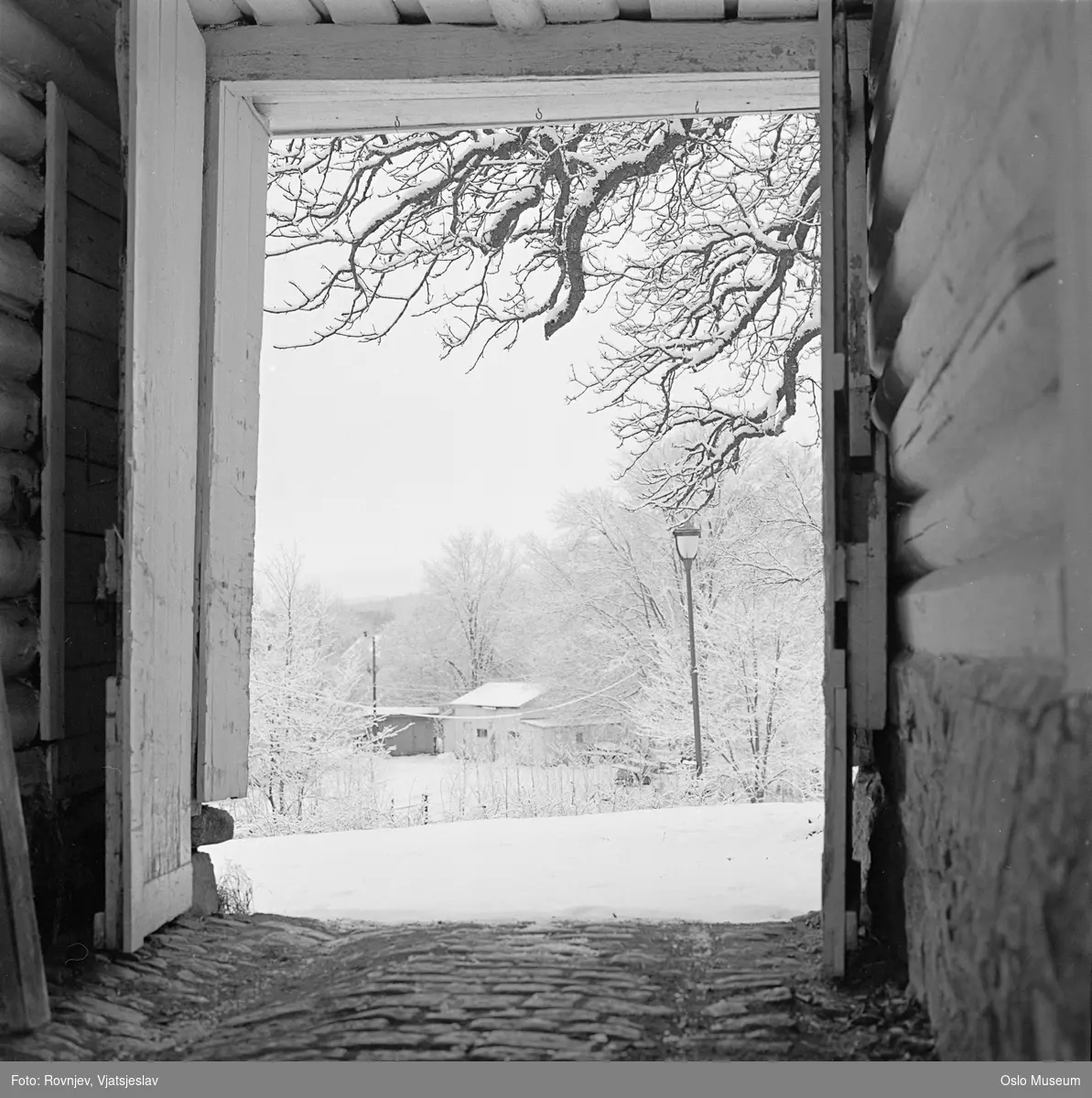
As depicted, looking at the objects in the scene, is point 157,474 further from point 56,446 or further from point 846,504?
point 846,504

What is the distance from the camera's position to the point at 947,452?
1.80 metres

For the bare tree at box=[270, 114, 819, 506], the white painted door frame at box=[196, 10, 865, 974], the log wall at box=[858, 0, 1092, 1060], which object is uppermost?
the bare tree at box=[270, 114, 819, 506]

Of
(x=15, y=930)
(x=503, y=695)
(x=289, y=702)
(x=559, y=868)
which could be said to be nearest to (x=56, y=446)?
(x=15, y=930)

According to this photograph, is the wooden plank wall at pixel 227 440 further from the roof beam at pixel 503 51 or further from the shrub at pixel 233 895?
the shrub at pixel 233 895

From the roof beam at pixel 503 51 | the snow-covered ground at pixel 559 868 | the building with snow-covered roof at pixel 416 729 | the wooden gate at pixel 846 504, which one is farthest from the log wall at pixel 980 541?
the building with snow-covered roof at pixel 416 729

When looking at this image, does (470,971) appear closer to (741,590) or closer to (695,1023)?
(695,1023)

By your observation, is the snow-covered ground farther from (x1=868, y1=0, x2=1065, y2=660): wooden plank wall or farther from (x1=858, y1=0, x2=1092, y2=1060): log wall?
(x1=868, y1=0, x2=1065, y2=660): wooden plank wall

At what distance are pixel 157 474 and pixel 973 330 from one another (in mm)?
2267

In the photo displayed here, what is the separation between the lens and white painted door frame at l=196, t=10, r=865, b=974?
124 inches

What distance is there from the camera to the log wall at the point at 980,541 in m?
1.21

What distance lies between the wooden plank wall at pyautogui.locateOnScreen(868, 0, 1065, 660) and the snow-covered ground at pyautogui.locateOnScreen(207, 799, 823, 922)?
193 cm

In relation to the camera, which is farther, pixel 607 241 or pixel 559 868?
pixel 607 241

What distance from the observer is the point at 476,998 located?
2.32 m

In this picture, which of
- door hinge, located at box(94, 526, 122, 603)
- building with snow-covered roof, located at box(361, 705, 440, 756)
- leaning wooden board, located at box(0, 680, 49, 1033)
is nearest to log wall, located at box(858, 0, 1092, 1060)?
leaning wooden board, located at box(0, 680, 49, 1033)
